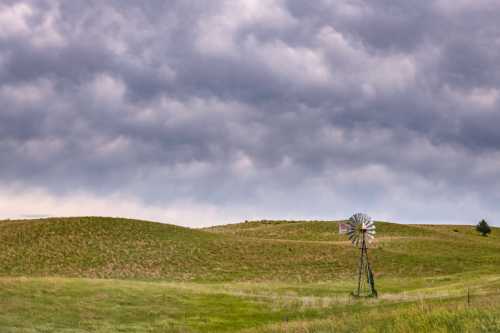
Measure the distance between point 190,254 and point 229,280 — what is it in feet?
50.6

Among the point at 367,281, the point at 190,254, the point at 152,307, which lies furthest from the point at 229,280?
the point at 152,307

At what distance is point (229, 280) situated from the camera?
71.9m

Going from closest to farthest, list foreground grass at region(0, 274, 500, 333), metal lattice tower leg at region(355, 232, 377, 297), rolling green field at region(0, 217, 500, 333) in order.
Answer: rolling green field at region(0, 217, 500, 333) < foreground grass at region(0, 274, 500, 333) < metal lattice tower leg at region(355, 232, 377, 297)

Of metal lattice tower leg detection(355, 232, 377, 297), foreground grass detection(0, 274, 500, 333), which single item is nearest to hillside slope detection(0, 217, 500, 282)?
metal lattice tower leg detection(355, 232, 377, 297)

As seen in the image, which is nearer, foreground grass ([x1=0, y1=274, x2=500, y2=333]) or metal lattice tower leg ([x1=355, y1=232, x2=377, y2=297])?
foreground grass ([x1=0, y1=274, x2=500, y2=333])

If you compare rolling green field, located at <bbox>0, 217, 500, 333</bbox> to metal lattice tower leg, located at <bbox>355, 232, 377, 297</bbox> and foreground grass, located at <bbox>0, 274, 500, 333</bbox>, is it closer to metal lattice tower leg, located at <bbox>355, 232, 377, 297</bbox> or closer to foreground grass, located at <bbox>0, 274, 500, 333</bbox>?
foreground grass, located at <bbox>0, 274, 500, 333</bbox>

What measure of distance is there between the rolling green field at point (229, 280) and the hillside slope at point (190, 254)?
171 mm

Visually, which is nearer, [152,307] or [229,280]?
[152,307]

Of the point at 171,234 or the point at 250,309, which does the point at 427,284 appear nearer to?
the point at 250,309

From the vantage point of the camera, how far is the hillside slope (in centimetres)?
7669

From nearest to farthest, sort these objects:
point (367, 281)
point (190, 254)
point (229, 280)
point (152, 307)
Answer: point (152, 307)
point (367, 281)
point (229, 280)
point (190, 254)

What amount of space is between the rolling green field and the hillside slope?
0.56 feet

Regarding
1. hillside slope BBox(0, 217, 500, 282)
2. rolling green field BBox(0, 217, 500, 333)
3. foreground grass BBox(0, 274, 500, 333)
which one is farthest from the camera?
hillside slope BBox(0, 217, 500, 282)

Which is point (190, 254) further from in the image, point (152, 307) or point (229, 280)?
point (152, 307)
